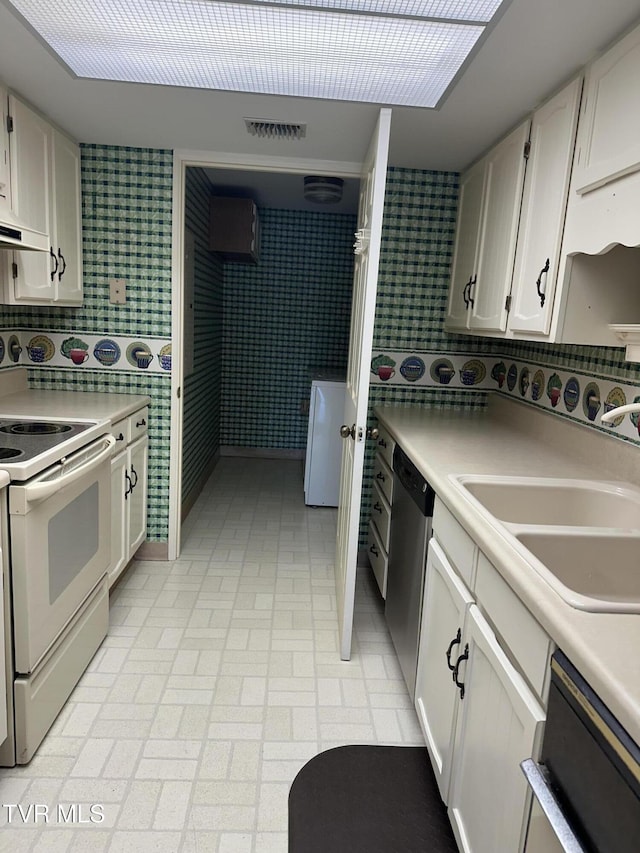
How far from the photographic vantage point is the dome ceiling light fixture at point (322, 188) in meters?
3.75

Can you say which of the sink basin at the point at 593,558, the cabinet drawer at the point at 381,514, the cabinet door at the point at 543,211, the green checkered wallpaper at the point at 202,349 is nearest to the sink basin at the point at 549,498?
the sink basin at the point at 593,558

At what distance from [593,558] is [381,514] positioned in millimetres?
1397

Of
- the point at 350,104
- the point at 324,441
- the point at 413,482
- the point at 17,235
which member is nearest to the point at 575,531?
the point at 413,482

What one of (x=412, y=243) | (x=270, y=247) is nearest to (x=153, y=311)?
(x=412, y=243)

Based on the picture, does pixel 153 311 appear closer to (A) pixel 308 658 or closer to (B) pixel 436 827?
(A) pixel 308 658

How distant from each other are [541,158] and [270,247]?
341 centimetres

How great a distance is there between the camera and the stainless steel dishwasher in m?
1.85

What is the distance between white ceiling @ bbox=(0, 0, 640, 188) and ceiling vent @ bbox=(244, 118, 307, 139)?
42 millimetres

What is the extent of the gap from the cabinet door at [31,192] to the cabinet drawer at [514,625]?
2.00 metres

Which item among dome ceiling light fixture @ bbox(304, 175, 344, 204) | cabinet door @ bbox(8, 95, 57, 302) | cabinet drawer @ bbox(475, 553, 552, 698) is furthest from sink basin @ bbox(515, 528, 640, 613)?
dome ceiling light fixture @ bbox(304, 175, 344, 204)

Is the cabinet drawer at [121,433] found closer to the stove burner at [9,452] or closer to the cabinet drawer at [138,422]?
the cabinet drawer at [138,422]

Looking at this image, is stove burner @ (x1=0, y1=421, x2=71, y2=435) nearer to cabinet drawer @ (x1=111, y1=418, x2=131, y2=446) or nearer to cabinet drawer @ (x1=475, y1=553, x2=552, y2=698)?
cabinet drawer @ (x1=111, y1=418, x2=131, y2=446)

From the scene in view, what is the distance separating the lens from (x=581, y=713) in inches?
32.1

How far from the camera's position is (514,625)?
1.09 metres
